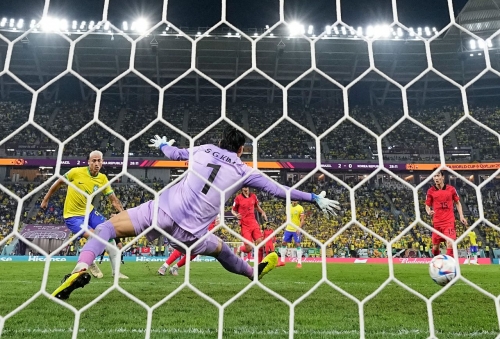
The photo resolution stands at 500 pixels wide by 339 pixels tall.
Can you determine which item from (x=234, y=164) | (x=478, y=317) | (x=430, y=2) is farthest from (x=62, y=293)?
(x=430, y=2)

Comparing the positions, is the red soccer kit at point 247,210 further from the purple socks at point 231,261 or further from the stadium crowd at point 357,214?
the stadium crowd at point 357,214

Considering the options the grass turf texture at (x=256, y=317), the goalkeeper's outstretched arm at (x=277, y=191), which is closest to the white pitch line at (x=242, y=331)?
the grass turf texture at (x=256, y=317)

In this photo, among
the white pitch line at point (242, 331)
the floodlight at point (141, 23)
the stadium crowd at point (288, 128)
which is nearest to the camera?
the white pitch line at point (242, 331)

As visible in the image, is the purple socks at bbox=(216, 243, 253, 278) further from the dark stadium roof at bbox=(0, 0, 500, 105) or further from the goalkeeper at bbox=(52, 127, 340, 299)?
the dark stadium roof at bbox=(0, 0, 500, 105)

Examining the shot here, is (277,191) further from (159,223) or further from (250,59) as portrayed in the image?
(250,59)

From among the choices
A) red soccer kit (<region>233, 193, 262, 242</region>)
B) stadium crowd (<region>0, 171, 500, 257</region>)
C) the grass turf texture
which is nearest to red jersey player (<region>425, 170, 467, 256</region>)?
the grass turf texture

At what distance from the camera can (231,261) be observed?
11.2 feet

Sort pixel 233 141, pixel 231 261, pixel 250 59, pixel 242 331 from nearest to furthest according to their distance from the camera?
pixel 242 331 < pixel 233 141 < pixel 231 261 < pixel 250 59

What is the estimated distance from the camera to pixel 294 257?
14422 millimetres

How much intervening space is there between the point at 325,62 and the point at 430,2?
524cm

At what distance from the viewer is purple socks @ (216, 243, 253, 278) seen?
10.9 ft

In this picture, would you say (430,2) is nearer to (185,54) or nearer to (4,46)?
(185,54)

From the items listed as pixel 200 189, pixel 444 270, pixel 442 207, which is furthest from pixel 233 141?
pixel 442 207

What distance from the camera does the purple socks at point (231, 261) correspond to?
10.9 ft
